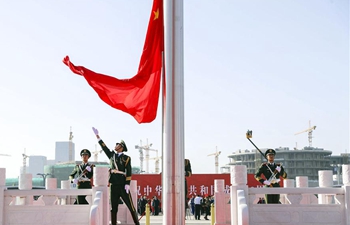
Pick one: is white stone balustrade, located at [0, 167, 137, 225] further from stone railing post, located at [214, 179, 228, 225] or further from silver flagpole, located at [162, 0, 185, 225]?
stone railing post, located at [214, 179, 228, 225]

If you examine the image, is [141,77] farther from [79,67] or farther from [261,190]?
[261,190]

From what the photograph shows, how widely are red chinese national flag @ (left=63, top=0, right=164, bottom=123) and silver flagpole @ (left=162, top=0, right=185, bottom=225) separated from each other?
0.52m

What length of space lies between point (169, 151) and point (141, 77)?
5.98ft

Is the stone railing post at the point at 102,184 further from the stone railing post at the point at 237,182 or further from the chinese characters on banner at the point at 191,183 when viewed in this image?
the chinese characters on banner at the point at 191,183

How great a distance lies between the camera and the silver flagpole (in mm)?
9695

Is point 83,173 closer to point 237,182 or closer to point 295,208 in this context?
point 237,182

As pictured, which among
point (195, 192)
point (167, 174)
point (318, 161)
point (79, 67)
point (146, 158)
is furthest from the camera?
point (146, 158)

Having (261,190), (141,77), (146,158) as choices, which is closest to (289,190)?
(261,190)

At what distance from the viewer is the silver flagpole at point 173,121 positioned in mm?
9695

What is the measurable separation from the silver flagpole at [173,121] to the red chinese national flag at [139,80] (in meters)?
0.52

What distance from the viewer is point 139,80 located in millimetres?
10828

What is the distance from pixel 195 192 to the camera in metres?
29.1

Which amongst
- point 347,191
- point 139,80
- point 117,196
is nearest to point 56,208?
point 117,196

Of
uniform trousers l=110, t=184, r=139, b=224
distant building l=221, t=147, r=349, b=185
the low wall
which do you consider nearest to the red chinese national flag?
uniform trousers l=110, t=184, r=139, b=224
